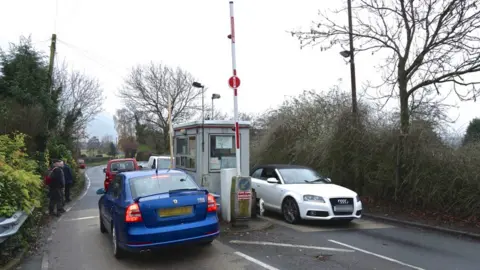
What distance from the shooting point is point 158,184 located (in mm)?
6777

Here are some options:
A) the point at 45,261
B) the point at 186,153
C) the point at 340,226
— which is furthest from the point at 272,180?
the point at 45,261

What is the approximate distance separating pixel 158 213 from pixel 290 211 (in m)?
4.69

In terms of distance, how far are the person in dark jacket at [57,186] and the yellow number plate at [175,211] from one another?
6844 mm

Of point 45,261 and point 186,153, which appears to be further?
point 186,153

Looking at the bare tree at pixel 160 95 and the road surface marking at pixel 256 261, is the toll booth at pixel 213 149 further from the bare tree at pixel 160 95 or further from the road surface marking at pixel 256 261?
the bare tree at pixel 160 95

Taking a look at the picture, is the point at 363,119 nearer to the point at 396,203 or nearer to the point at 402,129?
the point at 402,129

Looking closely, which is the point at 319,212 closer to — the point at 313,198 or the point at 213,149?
the point at 313,198

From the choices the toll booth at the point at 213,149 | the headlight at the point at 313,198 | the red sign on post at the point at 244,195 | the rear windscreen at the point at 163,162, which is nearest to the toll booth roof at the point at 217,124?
the toll booth at the point at 213,149

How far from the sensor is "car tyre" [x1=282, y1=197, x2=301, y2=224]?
9750 millimetres

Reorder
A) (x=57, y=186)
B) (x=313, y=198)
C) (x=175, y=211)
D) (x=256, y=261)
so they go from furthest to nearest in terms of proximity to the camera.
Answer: (x=57, y=186)
(x=313, y=198)
(x=256, y=261)
(x=175, y=211)

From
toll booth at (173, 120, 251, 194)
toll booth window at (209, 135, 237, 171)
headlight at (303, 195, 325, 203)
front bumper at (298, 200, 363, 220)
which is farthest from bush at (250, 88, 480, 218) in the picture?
toll booth window at (209, 135, 237, 171)

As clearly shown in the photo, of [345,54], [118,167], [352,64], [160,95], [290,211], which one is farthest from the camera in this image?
[160,95]

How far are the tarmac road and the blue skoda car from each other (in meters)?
0.45

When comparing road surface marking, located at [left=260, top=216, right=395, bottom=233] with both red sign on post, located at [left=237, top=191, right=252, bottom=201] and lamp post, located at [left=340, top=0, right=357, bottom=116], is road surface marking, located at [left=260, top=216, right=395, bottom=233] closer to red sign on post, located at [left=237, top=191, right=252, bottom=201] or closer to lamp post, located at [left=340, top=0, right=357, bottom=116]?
red sign on post, located at [left=237, top=191, right=252, bottom=201]
